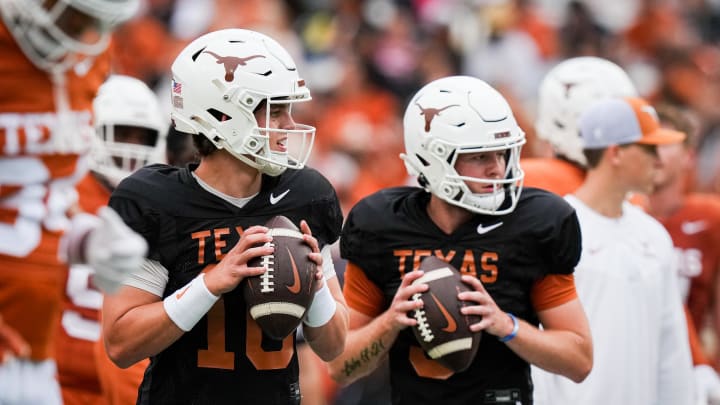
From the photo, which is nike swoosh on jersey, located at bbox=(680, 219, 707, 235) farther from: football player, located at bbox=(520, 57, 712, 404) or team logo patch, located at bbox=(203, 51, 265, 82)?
team logo patch, located at bbox=(203, 51, 265, 82)

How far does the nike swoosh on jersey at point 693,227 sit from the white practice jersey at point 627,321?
171 centimetres

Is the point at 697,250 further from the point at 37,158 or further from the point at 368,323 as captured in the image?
the point at 37,158

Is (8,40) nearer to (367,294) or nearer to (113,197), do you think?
(113,197)

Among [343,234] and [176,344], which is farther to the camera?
[343,234]

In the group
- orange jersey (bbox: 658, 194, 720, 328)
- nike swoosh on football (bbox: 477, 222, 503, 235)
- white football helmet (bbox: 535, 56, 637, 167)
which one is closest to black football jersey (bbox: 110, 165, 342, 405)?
nike swoosh on football (bbox: 477, 222, 503, 235)

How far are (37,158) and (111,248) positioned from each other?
5.41ft

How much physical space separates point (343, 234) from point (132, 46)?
7854mm

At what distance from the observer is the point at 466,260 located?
4.37 meters

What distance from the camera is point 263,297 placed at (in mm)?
3697

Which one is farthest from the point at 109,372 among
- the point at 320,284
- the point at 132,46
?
the point at 132,46

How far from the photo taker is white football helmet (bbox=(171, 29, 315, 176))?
390 cm

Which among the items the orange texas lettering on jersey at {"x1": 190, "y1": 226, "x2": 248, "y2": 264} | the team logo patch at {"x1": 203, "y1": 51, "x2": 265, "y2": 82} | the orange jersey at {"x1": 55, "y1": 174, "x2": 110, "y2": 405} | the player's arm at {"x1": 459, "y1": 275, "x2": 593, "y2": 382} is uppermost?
the team logo patch at {"x1": 203, "y1": 51, "x2": 265, "y2": 82}

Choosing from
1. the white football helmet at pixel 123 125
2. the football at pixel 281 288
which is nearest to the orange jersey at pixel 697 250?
the white football helmet at pixel 123 125

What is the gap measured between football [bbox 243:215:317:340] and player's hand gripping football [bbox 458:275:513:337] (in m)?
0.58
